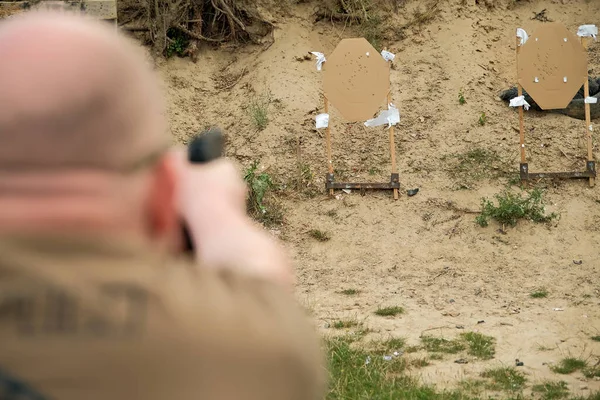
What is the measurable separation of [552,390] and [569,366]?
0.41 m

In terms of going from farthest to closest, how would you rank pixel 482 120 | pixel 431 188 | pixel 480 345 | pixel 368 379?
pixel 482 120 → pixel 431 188 → pixel 480 345 → pixel 368 379

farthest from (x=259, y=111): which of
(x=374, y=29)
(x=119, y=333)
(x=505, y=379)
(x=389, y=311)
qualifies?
(x=119, y=333)

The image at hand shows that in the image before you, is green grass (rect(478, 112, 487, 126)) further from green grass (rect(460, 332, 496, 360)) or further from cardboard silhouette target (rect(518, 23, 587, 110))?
green grass (rect(460, 332, 496, 360))

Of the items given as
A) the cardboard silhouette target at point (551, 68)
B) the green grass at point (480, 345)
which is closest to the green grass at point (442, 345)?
the green grass at point (480, 345)

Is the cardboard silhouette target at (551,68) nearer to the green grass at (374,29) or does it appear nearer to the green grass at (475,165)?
the green grass at (475,165)

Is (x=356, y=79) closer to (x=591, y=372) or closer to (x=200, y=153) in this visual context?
(x=591, y=372)

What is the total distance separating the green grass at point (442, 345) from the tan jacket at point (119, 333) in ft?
12.5

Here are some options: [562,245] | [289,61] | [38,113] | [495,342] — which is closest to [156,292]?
[38,113]

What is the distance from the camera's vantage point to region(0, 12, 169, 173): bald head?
69 centimetres

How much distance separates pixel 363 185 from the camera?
22.5ft

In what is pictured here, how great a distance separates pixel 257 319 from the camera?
71 cm

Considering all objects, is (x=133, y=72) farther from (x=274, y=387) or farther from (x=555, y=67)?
(x=555, y=67)

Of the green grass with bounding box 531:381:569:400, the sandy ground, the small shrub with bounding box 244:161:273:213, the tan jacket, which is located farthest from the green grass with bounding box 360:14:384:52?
the tan jacket

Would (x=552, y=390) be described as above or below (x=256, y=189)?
below
